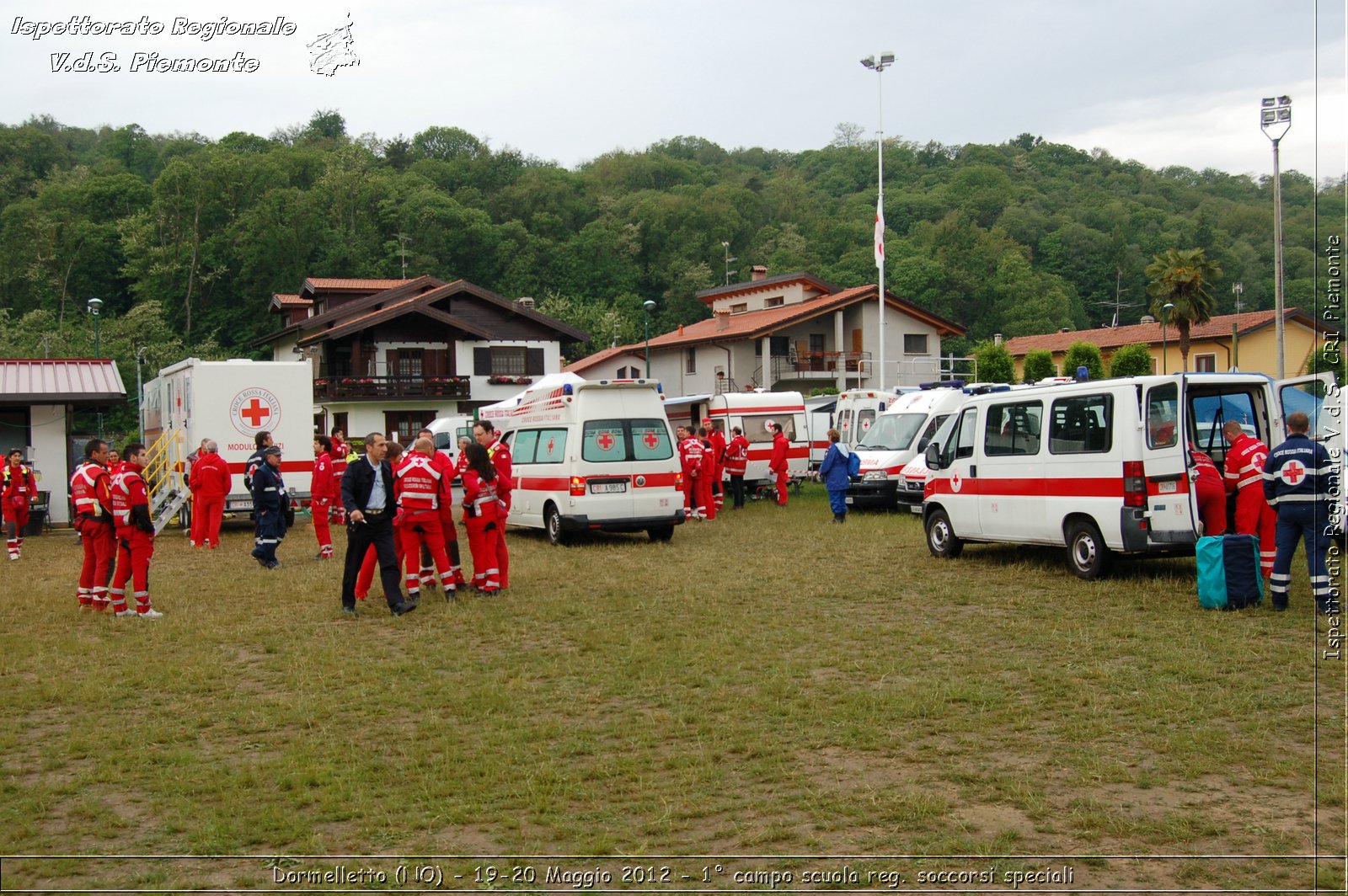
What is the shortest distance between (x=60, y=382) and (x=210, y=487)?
376 inches

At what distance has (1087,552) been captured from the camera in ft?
40.4

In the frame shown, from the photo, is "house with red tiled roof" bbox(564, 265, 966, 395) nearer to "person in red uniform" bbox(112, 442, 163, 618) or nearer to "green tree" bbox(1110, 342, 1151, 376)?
"green tree" bbox(1110, 342, 1151, 376)

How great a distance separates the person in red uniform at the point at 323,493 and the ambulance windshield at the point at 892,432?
1140 cm

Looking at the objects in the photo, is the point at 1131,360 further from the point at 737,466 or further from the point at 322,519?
the point at 322,519

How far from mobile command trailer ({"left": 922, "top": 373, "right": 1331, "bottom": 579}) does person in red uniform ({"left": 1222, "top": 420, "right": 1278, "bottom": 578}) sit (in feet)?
1.49

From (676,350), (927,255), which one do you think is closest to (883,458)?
(676,350)

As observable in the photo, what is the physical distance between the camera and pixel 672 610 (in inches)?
443

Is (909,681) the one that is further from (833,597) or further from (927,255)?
(927,255)

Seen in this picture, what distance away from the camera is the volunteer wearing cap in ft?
51.1

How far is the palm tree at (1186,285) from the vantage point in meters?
51.8

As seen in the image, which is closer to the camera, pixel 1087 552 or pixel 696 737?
pixel 696 737

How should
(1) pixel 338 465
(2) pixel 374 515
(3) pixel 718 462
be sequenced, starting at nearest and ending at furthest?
(2) pixel 374 515 < (1) pixel 338 465 < (3) pixel 718 462

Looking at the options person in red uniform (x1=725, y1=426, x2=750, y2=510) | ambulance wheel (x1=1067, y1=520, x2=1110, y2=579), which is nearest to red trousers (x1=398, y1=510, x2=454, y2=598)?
ambulance wheel (x1=1067, y1=520, x2=1110, y2=579)

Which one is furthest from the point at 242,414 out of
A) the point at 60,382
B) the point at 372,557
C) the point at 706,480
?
the point at 372,557
